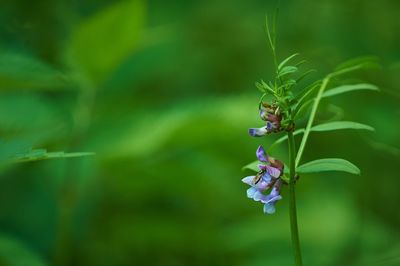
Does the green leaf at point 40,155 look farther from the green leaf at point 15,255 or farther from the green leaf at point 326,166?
the green leaf at point 15,255

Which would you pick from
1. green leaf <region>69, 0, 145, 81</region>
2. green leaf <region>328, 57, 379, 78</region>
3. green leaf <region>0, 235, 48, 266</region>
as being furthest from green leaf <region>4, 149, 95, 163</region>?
green leaf <region>69, 0, 145, 81</region>

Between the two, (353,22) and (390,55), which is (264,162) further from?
(353,22)

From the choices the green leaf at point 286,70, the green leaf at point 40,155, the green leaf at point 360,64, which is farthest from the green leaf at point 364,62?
the green leaf at point 40,155

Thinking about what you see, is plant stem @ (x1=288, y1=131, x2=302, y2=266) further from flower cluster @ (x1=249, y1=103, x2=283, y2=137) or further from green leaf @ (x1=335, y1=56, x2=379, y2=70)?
green leaf @ (x1=335, y1=56, x2=379, y2=70)

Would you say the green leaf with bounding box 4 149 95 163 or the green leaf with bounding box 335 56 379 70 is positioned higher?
the green leaf with bounding box 335 56 379 70

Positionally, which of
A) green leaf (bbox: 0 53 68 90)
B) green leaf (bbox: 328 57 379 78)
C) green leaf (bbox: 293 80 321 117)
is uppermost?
green leaf (bbox: 0 53 68 90)

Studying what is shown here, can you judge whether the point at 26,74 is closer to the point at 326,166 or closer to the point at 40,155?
the point at 40,155

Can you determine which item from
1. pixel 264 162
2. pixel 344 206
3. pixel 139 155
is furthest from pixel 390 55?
pixel 264 162

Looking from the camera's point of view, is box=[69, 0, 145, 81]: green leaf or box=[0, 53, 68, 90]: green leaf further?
box=[69, 0, 145, 81]: green leaf
